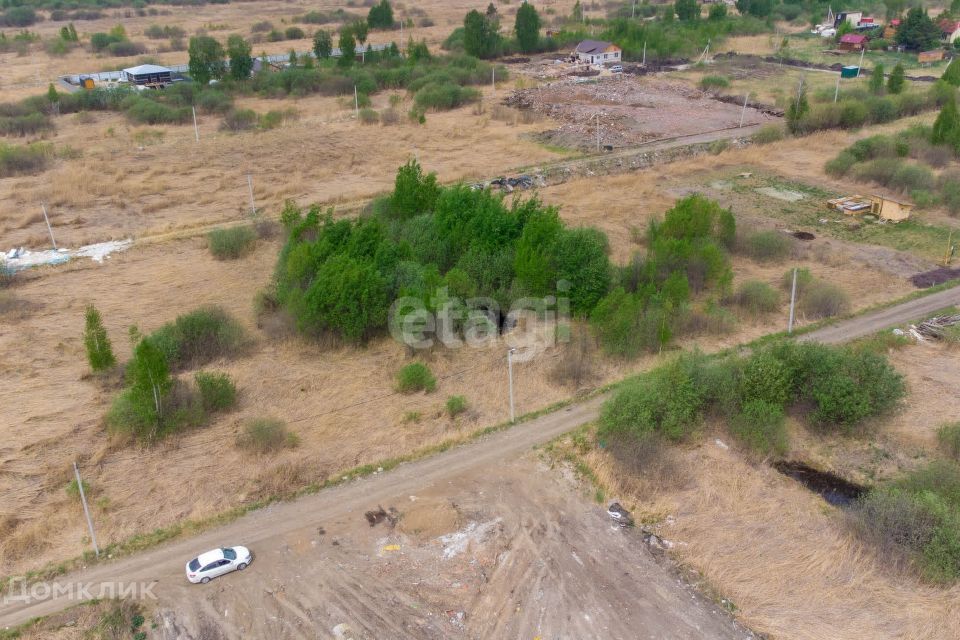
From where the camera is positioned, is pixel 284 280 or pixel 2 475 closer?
pixel 2 475

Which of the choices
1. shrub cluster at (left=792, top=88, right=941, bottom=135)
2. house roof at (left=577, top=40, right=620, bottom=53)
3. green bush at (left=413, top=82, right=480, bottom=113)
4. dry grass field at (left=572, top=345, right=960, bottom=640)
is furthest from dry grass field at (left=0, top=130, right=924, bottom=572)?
house roof at (left=577, top=40, right=620, bottom=53)

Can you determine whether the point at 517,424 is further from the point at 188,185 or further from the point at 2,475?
the point at 188,185

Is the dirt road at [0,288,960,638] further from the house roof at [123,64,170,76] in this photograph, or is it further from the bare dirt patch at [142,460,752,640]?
the house roof at [123,64,170,76]

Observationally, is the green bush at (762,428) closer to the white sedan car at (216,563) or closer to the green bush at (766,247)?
the white sedan car at (216,563)

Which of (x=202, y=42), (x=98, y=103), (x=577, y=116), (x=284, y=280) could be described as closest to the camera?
(x=284, y=280)

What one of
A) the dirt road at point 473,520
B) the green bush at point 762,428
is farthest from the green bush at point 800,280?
the dirt road at point 473,520

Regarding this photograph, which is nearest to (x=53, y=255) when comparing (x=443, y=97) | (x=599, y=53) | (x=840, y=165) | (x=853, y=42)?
(x=443, y=97)

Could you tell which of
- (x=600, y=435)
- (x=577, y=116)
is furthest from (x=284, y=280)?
(x=577, y=116)
